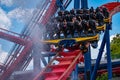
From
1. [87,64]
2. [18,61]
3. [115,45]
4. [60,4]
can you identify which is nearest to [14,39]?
[18,61]

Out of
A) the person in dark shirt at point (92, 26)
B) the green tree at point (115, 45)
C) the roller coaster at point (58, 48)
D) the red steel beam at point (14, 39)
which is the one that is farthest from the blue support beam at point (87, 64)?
the green tree at point (115, 45)

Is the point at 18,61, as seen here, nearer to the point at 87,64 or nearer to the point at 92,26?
the point at 87,64

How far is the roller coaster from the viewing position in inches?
423

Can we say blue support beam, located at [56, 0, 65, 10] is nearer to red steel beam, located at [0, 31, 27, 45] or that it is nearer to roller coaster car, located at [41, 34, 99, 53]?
red steel beam, located at [0, 31, 27, 45]

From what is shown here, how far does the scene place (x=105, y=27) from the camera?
13.5 metres

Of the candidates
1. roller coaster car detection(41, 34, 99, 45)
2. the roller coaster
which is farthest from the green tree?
roller coaster car detection(41, 34, 99, 45)

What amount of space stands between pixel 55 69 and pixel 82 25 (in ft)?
7.40

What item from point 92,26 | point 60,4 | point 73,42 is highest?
point 60,4

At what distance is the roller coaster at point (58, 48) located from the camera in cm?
1073

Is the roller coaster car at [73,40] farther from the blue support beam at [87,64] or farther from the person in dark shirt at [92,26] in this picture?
the blue support beam at [87,64]

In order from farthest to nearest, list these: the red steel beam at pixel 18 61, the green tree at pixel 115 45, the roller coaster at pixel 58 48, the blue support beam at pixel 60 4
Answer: the green tree at pixel 115 45 → the blue support beam at pixel 60 4 → the red steel beam at pixel 18 61 → the roller coaster at pixel 58 48

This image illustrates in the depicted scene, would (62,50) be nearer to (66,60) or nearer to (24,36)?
(66,60)

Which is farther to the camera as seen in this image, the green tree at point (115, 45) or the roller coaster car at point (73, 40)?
the green tree at point (115, 45)

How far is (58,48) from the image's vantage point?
39.2 ft
